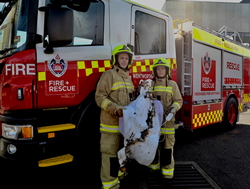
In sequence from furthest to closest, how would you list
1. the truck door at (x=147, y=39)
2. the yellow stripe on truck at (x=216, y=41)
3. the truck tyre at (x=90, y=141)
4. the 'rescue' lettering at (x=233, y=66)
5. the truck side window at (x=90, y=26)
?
the 'rescue' lettering at (x=233, y=66) < the yellow stripe on truck at (x=216, y=41) < the truck door at (x=147, y=39) < the truck side window at (x=90, y=26) < the truck tyre at (x=90, y=141)

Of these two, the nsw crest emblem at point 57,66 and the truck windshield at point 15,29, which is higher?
the truck windshield at point 15,29

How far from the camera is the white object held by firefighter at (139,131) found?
212 centimetres

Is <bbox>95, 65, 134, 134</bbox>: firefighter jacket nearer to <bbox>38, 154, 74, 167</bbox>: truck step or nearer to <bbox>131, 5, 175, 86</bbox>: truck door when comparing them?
<bbox>38, 154, 74, 167</bbox>: truck step

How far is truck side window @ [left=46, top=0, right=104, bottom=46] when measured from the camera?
2.52 metres

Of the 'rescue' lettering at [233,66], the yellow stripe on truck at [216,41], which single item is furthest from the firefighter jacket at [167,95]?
the 'rescue' lettering at [233,66]

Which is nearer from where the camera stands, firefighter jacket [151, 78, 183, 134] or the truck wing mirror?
the truck wing mirror

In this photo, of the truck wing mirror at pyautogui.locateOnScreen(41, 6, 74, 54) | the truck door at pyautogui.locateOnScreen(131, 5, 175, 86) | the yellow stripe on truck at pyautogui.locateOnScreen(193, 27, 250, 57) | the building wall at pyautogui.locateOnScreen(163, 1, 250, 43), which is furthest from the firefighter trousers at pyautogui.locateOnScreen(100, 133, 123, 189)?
the building wall at pyautogui.locateOnScreen(163, 1, 250, 43)

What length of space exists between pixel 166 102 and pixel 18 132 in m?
1.77

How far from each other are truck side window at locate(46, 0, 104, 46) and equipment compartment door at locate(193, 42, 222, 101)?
2267mm

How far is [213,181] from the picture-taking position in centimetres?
272

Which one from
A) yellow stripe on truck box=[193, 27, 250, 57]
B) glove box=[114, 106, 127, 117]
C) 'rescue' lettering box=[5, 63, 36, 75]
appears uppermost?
yellow stripe on truck box=[193, 27, 250, 57]

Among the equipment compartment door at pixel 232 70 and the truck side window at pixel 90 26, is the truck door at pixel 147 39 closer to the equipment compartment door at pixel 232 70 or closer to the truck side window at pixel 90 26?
the truck side window at pixel 90 26

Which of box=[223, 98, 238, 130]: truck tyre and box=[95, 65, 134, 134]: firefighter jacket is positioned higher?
box=[95, 65, 134, 134]: firefighter jacket

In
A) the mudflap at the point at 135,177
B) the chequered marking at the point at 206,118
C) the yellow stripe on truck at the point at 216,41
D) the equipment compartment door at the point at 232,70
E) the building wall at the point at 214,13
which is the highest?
the building wall at the point at 214,13
